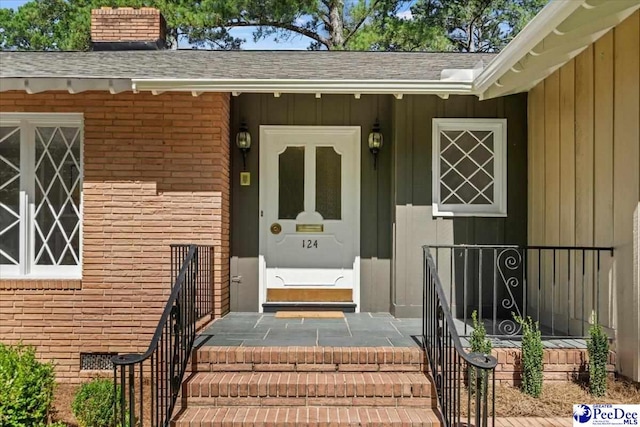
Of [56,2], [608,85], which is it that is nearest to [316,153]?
[608,85]

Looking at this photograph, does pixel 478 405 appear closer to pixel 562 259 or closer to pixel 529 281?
pixel 562 259

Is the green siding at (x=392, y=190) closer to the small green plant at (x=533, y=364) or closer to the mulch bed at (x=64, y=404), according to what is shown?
the small green plant at (x=533, y=364)

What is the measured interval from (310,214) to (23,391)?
3.64 meters

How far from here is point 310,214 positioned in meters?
6.63

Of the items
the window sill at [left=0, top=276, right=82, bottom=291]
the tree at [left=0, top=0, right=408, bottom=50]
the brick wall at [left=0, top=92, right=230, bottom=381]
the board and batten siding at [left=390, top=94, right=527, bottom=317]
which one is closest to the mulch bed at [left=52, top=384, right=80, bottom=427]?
the brick wall at [left=0, top=92, right=230, bottom=381]

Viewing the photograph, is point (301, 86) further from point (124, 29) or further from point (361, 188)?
point (124, 29)

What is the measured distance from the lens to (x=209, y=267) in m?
5.70

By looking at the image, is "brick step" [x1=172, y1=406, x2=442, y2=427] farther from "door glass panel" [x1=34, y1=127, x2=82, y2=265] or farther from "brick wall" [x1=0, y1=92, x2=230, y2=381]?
"door glass panel" [x1=34, y1=127, x2=82, y2=265]

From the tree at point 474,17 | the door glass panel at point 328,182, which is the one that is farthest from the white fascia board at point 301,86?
the tree at point 474,17

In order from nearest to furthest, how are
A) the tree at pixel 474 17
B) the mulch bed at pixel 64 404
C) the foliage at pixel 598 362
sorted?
1. the foliage at pixel 598 362
2. the mulch bed at pixel 64 404
3. the tree at pixel 474 17

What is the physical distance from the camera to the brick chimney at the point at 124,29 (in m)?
7.60

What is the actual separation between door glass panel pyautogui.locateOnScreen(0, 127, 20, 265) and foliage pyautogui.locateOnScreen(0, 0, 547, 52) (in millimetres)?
8863

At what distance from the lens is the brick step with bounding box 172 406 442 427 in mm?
3926

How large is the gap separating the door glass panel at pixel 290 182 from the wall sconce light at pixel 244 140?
1.43 ft
